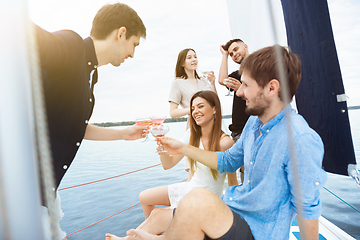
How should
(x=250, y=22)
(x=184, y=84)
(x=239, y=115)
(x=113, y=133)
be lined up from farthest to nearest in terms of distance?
1. (x=250, y=22)
2. (x=184, y=84)
3. (x=239, y=115)
4. (x=113, y=133)

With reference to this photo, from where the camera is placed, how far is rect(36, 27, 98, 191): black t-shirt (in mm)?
763

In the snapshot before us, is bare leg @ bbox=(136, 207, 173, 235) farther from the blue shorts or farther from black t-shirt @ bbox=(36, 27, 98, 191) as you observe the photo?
black t-shirt @ bbox=(36, 27, 98, 191)

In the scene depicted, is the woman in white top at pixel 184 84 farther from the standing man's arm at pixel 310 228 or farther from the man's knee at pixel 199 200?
the standing man's arm at pixel 310 228

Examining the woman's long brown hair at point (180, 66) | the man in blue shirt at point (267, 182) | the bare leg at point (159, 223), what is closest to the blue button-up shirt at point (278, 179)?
the man in blue shirt at point (267, 182)

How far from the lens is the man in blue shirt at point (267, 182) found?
746 mm

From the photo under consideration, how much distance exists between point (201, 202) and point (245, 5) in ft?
8.08

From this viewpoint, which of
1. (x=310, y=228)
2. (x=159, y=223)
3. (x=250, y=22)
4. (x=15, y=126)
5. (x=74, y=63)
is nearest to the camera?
(x=15, y=126)

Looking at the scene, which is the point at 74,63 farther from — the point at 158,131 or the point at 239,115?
the point at 239,115

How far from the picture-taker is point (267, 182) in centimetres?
83

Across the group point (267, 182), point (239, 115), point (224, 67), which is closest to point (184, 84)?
point (224, 67)

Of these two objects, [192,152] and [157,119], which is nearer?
[192,152]

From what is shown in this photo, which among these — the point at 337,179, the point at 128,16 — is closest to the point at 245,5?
the point at 128,16

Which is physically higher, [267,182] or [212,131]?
[212,131]

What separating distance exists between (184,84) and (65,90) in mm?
1232
